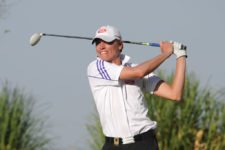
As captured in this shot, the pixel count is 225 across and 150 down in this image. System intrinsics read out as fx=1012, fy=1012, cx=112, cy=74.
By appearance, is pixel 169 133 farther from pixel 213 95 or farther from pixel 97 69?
pixel 97 69

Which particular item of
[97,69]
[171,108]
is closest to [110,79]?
[97,69]

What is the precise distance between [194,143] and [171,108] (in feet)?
1.66

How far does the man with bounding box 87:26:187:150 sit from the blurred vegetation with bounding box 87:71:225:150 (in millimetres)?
3465

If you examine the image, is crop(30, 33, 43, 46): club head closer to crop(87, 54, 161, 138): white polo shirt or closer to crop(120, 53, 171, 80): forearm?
crop(87, 54, 161, 138): white polo shirt

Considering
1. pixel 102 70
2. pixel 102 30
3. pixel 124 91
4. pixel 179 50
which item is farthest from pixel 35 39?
pixel 179 50

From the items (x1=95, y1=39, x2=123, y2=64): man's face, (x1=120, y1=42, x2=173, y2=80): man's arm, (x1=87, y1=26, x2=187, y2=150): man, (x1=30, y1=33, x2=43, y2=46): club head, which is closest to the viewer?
(x1=120, y1=42, x2=173, y2=80): man's arm

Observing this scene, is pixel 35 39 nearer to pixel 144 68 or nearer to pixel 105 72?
pixel 105 72

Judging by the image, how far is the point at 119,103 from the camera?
722cm

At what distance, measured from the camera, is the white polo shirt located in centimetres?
722

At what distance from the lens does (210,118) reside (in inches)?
440

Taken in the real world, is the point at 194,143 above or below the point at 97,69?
below

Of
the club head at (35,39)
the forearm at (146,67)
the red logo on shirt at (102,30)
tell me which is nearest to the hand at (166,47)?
the forearm at (146,67)

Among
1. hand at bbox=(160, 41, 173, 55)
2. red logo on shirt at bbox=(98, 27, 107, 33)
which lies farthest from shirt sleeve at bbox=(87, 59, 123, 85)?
hand at bbox=(160, 41, 173, 55)

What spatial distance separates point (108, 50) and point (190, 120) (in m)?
3.87
